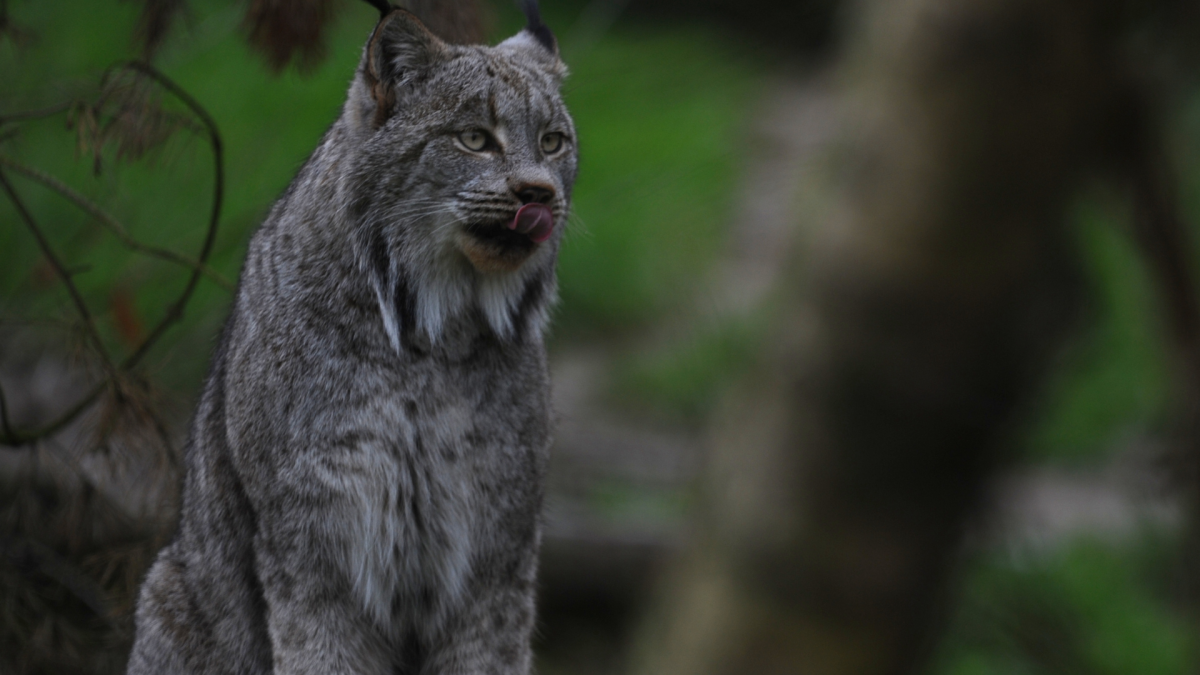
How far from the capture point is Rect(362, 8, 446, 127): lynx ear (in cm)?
353

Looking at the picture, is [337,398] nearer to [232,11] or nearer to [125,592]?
[125,592]

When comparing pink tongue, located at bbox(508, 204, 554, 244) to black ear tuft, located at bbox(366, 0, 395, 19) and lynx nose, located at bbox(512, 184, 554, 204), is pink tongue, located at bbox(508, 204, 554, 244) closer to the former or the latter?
lynx nose, located at bbox(512, 184, 554, 204)

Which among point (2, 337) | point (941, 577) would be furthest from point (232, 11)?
point (941, 577)

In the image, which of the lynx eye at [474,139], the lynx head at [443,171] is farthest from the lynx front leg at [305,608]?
the lynx eye at [474,139]

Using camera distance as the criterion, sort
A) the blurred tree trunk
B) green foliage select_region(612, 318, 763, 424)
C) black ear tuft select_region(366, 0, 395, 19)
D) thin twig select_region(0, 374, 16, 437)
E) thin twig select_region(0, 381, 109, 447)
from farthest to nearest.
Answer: green foliage select_region(612, 318, 763, 424) < thin twig select_region(0, 381, 109, 447) < thin twig select_region(0, 374, 16, 437) < black ear tuft select_region(366, 0, 395, 19) < the blurred tree trunk

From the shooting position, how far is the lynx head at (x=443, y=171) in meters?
3.54

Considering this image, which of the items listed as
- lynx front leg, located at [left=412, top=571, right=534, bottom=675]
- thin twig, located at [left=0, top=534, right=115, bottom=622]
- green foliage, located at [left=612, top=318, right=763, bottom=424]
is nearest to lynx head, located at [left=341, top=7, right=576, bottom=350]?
lynx front leg, located at [left=412, top=571, right=534, bottom=675]

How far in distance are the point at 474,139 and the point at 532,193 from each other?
10.2 inches

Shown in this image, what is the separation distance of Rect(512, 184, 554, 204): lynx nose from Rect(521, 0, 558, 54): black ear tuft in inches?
28.5

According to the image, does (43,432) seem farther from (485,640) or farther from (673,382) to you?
(673,382)

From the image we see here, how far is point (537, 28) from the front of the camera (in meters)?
4.11

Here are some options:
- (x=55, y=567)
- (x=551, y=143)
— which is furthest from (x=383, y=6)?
(x=55, y=567)

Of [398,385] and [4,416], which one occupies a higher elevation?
[398,385]

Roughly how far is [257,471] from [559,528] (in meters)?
3.70
